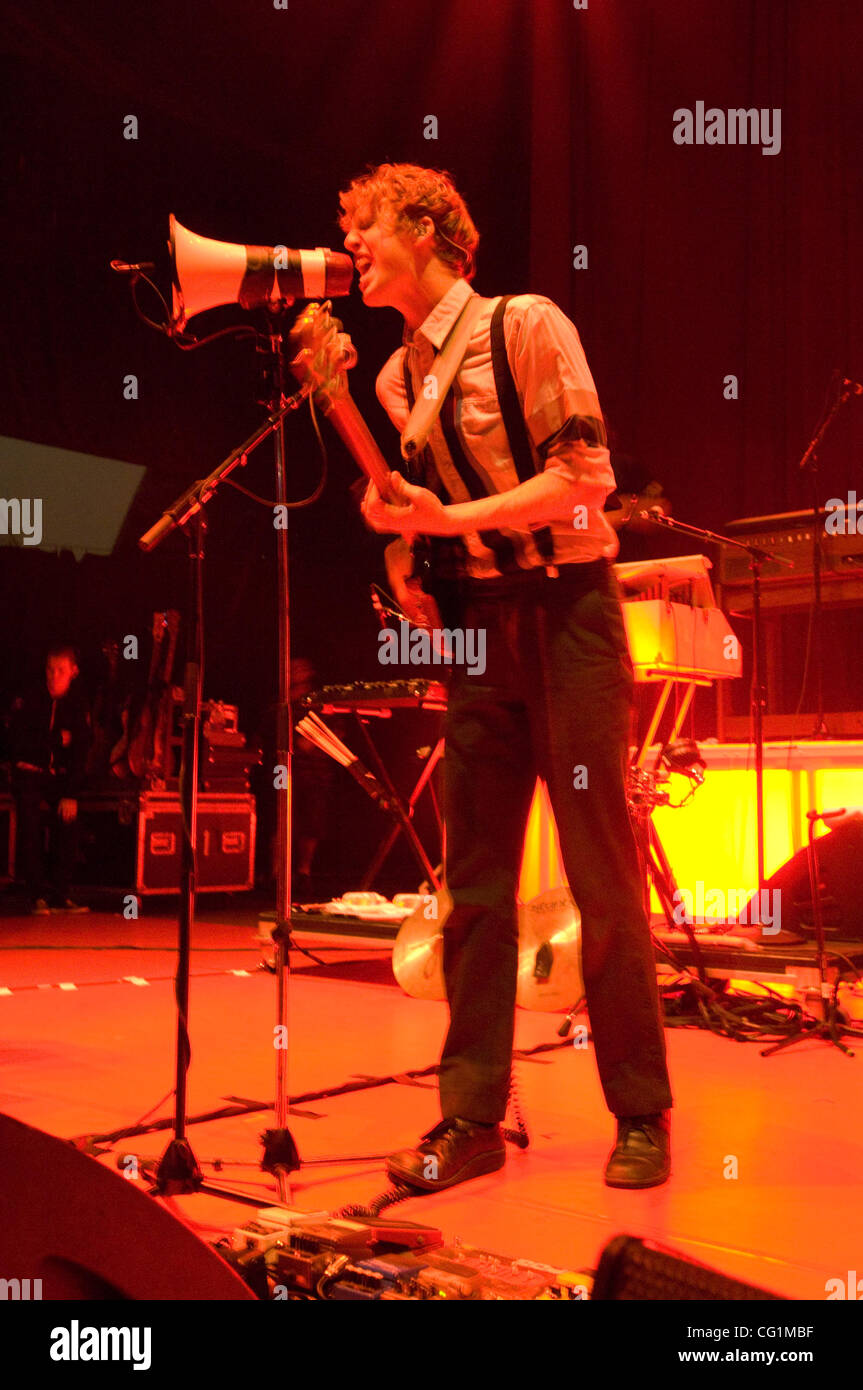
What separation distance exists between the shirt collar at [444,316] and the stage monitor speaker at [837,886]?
10.1 ft

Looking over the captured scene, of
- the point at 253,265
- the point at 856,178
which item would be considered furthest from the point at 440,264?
the point at 856,178

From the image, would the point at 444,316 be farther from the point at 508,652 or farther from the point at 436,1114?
the point at 436,1114

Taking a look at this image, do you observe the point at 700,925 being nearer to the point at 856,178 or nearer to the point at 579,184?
the point at 856,178

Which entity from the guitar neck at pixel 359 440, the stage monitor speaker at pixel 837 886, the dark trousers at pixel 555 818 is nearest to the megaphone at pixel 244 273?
the guitar neck at pixel 359 440

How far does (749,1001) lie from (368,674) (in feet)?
20.3

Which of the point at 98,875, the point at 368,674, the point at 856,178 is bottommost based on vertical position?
the point at 98,875

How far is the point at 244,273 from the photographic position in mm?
2076

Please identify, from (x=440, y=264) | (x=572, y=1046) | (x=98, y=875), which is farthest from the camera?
(x=98, y=875)

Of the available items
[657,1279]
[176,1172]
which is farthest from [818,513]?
[657,1279]

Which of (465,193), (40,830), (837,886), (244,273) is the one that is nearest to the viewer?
(244,273)

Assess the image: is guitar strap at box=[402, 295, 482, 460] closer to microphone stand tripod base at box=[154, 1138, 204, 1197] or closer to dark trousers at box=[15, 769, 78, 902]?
microphone stand tripod base at box=[154, 1138, 204, 1197]

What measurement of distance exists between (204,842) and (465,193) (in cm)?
491

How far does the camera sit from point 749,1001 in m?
4.42

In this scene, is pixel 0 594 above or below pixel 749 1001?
above
